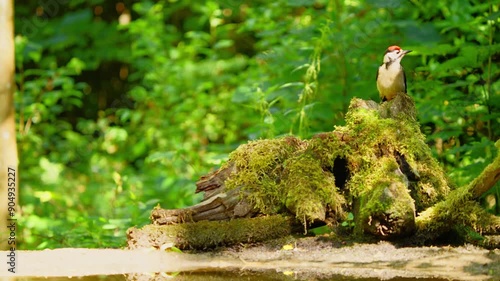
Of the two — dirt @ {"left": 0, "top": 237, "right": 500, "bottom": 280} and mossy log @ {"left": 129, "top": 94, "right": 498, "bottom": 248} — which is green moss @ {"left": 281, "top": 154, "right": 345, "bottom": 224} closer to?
mossy log @ {"left": 129, "top": 94, "right": 498, "bottom": 248}

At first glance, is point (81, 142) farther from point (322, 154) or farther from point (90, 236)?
point (322, 154)

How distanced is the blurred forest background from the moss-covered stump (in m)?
1.51

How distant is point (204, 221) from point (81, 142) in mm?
7568

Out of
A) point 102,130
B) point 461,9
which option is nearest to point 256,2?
point 102,130

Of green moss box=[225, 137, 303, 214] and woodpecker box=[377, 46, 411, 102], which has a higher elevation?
woodpecker box=[377, 46, 411, 102]

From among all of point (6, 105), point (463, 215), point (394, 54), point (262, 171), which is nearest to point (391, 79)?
point (394, 54)

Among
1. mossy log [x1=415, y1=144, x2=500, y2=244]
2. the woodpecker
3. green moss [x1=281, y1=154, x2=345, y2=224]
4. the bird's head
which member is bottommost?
mossy log [x1=415, y1=144, x2=500, y2=244]

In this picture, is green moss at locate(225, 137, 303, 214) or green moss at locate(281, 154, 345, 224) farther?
green moss at locate(225, 137, 303, 214)

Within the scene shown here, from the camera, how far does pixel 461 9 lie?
5270 mm

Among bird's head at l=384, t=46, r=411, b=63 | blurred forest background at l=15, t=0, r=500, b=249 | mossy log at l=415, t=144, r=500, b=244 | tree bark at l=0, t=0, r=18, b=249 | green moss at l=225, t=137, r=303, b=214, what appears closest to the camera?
mossy log at l=415, t=144, r=500, b=244

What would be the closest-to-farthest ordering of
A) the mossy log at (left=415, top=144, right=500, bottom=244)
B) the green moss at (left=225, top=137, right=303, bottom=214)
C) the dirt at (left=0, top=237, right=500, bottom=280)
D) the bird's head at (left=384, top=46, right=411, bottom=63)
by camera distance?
the dirt at (left=0, top=237, right=500, bottom=280) → the mossy log at (left=415, top=144, right=500, bottom=244) → the green moss at (left=225, top=137, right=303, bottom=214) → the bird's head at (left=384, top=46, right=411, bottom=63)

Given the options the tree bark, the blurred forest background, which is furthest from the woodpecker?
the tree bark

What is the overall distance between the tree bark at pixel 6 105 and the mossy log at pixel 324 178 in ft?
8.15

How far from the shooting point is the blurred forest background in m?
5.26
